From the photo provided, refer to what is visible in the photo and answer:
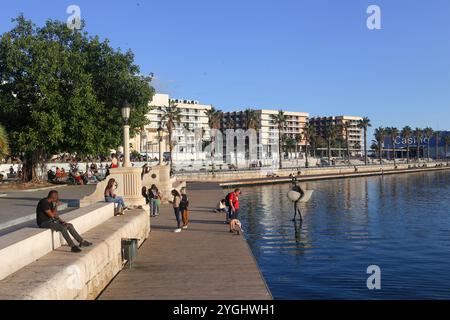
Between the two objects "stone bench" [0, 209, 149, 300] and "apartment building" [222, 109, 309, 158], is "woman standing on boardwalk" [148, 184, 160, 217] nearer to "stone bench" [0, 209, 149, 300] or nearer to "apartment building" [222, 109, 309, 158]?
"stone bench" [0, 209, 149, 300]

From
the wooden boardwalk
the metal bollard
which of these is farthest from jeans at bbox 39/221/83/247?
the metal bollard

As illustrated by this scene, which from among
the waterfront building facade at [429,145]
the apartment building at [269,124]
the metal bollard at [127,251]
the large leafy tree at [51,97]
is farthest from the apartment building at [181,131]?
the metal bollard at [127,251]

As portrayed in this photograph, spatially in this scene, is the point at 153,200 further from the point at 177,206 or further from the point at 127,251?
the point at 127,251

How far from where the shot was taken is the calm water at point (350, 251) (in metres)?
13.0

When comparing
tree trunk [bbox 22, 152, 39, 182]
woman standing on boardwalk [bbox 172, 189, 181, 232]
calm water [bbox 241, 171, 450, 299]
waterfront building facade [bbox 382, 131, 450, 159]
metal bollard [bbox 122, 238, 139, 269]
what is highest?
waterfront building facade [bbox 382, 131, 450, 159]

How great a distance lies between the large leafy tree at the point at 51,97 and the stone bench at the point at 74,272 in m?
22.9

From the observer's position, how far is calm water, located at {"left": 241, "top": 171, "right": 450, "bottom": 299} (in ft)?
42.5

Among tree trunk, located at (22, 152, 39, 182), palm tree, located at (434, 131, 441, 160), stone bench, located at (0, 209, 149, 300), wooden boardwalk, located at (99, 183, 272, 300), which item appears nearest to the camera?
stone bench, located at (0, 209, 149, 300)

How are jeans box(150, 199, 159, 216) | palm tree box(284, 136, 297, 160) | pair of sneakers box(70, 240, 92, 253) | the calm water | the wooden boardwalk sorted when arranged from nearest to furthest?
pair of sneakers box(70, 240, 92, 253) < the wooden boardwalk < the calm water < jeans box(150, 199, 159, 216) < palm tree box(284, 136, 297, 160)

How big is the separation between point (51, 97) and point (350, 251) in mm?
24560

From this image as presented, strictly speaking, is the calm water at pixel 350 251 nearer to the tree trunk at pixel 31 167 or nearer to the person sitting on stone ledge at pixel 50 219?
the person sitting on stone ledge at pixel 50 219

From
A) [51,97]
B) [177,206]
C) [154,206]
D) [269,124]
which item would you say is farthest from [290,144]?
[177,206]

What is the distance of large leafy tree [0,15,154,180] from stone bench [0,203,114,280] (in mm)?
23705
